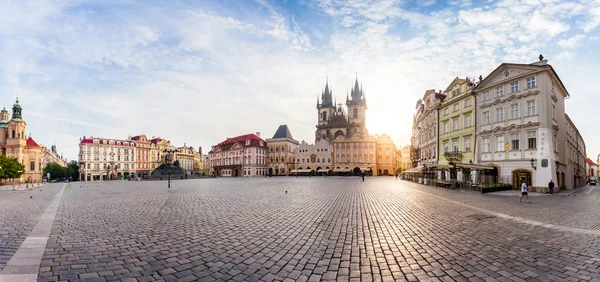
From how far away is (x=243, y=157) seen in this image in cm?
10188

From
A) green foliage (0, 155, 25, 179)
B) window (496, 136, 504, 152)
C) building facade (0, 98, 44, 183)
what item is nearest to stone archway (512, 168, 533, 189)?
window (496, 136, 504, 152)

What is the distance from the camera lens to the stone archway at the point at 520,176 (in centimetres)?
2680

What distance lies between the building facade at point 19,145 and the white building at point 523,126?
324ft

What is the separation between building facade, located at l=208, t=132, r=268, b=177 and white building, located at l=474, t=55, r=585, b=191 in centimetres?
7685

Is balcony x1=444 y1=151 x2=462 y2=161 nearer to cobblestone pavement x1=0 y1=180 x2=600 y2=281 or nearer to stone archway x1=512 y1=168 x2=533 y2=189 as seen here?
stone archway x1=512 y1=168 x2=533 y2=189

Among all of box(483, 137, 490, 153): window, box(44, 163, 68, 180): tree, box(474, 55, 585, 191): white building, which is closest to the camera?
box(474, 55, 585, 191): white building

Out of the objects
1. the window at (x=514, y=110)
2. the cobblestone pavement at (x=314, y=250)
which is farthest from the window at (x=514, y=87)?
the cobblestone pavement at (x=314, y=250)

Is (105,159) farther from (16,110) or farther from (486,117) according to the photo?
(486,117)

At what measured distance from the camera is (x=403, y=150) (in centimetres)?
15625

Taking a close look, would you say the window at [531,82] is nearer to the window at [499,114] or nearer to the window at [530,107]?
the window at [530,107]

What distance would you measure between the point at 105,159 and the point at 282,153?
61046mm

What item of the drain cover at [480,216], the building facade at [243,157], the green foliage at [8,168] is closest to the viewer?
the drain cover at [480,216]

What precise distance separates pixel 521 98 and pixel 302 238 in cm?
2942

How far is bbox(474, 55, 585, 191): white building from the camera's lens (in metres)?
25.5
